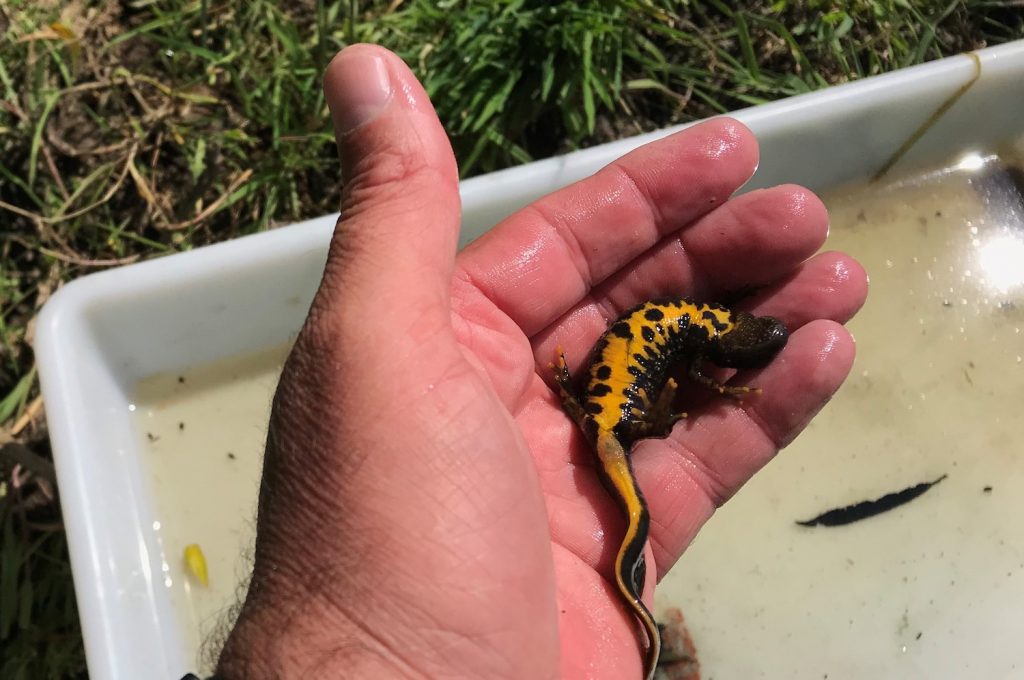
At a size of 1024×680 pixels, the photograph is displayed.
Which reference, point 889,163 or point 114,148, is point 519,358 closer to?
point 889,163

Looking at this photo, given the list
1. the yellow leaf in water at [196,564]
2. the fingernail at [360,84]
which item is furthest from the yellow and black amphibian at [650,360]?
the yellow leaf in water at [196,564]

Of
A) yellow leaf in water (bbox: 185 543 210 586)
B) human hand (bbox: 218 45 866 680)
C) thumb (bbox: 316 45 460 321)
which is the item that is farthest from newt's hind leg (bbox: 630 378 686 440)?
yellow leaf in water (bbox: 185 543 210 586)

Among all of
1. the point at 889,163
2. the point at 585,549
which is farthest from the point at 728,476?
the point at 889,163

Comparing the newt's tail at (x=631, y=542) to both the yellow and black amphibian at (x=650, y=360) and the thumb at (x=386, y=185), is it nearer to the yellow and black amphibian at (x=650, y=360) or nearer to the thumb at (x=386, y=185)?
the yellow and black amphibian at (x=650, y=360)

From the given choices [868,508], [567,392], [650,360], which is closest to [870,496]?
[868,508]

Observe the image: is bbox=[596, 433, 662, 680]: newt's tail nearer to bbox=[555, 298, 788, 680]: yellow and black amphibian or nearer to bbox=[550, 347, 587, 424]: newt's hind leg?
bbox=[555, 298, 788, 680]: yellow and black amphibian
